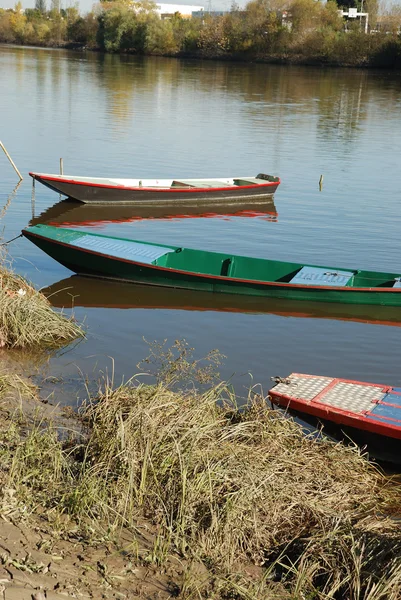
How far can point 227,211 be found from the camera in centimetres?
2233

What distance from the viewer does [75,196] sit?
69.4 ft

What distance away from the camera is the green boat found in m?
13.7

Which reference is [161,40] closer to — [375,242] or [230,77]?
[230,77]

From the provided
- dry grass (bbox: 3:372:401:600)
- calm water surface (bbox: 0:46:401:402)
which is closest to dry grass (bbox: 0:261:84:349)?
calm water surface (bbox: 0:46:401:402)

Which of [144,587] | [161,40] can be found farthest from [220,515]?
[161,40]

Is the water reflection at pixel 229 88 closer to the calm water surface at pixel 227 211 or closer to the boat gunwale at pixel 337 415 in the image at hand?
the calm water surface at pixel 227 211

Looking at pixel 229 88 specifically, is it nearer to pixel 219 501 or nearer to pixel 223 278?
pixel 223 278

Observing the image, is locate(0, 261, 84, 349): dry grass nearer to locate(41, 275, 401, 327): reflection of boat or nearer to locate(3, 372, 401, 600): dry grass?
locate(41, 275, 401, 327): reflection of boat

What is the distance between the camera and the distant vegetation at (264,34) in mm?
78938

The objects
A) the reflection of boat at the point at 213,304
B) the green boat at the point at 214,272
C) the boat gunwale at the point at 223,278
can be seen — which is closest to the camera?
the boat gunwale at the point at 223,278

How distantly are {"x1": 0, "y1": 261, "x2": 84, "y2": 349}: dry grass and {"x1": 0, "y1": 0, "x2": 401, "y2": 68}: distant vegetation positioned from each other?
71.2 m

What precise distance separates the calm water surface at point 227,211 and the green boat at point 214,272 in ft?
1.09

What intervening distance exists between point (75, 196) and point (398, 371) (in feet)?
38.2

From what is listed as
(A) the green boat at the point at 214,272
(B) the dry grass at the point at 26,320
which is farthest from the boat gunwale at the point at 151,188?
(B) the dry grass at the point at 26,320
